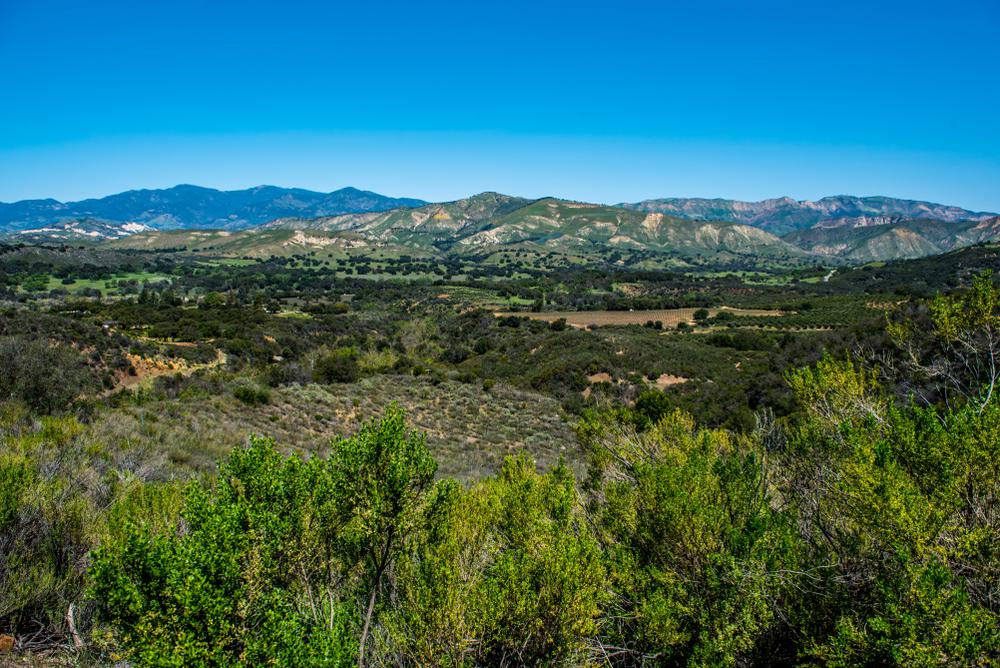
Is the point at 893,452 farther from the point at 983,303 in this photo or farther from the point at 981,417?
the point at 983,303

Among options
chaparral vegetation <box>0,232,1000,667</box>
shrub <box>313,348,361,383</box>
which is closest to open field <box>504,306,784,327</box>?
shrub <box>313,348,361,383</box>

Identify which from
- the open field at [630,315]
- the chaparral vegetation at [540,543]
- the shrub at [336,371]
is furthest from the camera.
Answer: the open field at [630,315]

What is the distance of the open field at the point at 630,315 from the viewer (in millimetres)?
77625

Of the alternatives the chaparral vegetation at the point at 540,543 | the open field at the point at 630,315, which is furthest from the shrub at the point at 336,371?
the open field at the point at 630,315

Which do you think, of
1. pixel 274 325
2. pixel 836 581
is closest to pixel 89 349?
pixel 274 325

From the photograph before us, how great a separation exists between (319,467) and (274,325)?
60.0 m

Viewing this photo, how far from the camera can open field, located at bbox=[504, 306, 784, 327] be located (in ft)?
255

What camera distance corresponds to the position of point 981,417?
6.56m

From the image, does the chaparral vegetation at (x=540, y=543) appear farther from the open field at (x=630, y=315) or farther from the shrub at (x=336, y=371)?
the open field at (x=630, y=315)

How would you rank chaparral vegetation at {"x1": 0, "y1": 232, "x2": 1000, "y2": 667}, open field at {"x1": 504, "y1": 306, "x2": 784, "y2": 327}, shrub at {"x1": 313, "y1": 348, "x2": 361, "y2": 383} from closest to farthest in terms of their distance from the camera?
chaparral vegetation at {"x1": 0, "y1": 232, "x2": 1000, "y2": 667}
shrub at {"x1": 313, "y1": 348, "x2": 361, "y2": 383}
open field at {"x1": 504, "y1": 306, "x2": 784, "y2": 327}

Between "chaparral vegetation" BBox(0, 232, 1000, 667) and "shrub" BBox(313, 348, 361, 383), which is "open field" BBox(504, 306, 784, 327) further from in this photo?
"chaparral vegetation" BBox(0, 232, 1000, 667)

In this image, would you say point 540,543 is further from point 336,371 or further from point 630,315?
point 630,315

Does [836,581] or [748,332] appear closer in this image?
[836,581]

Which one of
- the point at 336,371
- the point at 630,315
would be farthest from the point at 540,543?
the point at 630,315
